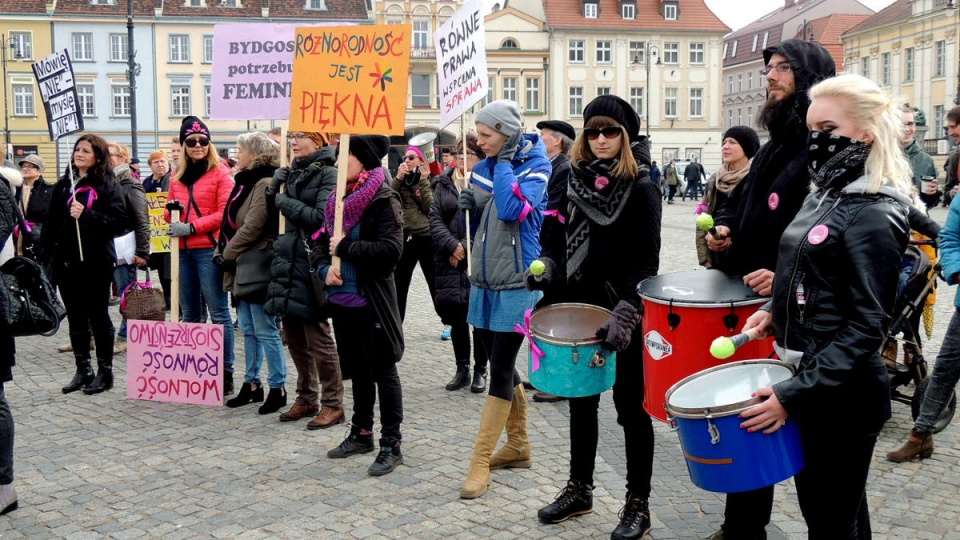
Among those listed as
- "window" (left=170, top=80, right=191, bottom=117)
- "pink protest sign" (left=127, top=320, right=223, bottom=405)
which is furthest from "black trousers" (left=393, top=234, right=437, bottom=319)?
"window" (left=170, top=80, right=191, bottom=117)

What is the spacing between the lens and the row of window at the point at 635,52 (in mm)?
69375

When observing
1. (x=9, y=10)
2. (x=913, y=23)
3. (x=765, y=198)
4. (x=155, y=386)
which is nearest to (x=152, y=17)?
(x=9, y=10)

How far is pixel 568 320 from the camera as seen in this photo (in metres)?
4.66

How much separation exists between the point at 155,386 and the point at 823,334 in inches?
229

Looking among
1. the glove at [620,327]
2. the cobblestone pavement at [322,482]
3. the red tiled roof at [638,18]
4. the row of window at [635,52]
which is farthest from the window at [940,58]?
the glove at [620,327]

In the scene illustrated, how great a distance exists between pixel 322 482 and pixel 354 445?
1.67 ft

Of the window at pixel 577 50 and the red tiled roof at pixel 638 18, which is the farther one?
the window at pixel 577 50

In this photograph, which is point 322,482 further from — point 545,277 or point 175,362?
point 175,362

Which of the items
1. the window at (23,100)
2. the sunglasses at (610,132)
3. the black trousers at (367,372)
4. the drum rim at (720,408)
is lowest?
the black trousers at (367,372)

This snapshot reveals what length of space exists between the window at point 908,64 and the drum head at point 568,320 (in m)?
63.1

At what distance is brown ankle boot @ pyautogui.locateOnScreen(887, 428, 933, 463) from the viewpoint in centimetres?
573

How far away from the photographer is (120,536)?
479 centimetres

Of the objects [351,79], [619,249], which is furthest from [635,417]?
[351,79]

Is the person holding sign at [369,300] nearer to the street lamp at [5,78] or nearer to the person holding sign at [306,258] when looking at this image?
the person holding sign at [306,258]
